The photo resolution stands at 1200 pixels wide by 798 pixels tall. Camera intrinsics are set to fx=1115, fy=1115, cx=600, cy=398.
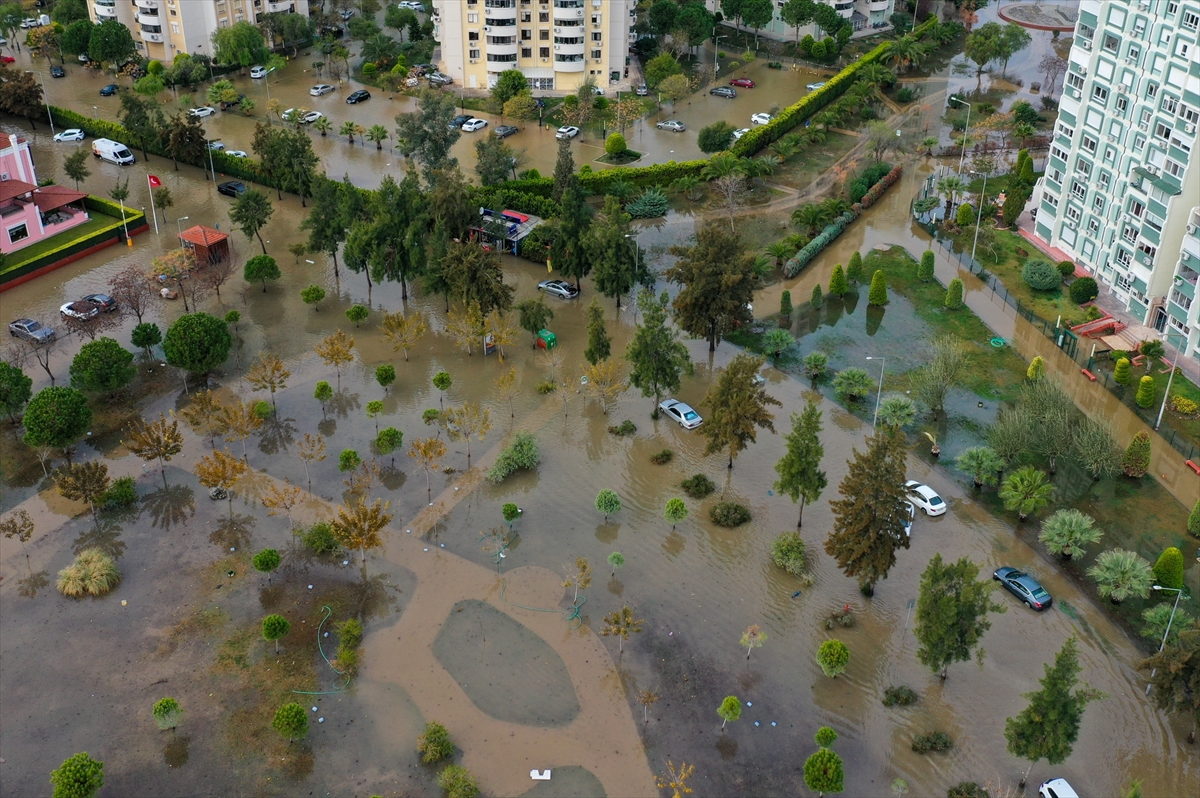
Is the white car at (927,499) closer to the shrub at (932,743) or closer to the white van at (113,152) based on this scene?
the shrub at (932,743)

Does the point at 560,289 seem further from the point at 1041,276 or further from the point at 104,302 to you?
the point at 1041,276

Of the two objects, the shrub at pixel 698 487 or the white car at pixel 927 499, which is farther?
the shrub at pixel 698 487

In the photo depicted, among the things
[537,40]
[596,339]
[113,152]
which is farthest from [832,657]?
[537,40]

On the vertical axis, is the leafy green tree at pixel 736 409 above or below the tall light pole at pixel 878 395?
above

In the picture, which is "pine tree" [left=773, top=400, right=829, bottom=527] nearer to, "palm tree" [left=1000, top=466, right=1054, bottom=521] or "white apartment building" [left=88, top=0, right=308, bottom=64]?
"palm tree" [left=1000, top=466, right=1054, bottom=521]

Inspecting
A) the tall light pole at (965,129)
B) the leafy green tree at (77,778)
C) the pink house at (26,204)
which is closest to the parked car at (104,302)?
the pink house at (26,204)

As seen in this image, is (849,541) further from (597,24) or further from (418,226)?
(597,24)
